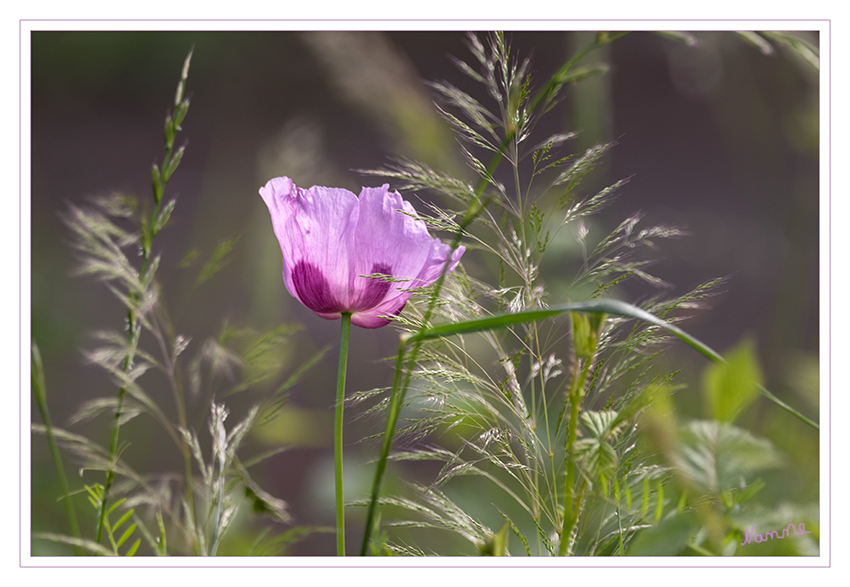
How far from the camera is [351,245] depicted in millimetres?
436

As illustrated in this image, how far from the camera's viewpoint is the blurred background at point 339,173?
0.92 meters

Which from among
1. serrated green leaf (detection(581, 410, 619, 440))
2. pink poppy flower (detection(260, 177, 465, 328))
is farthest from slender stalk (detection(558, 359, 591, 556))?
pink poppy flower (detection(260, 177, 465, 328))

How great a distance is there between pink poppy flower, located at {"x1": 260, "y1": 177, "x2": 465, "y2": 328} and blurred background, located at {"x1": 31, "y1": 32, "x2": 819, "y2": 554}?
0.07 m

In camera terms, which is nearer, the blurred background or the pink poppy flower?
the pink poppy flower

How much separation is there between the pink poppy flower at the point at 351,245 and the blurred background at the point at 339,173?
2.6 inches

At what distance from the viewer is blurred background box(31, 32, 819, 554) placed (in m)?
Answer: 0.92

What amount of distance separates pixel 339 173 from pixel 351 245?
995mm

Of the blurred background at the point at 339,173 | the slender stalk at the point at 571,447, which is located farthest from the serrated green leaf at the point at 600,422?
the blurred background at the point at 339,173
